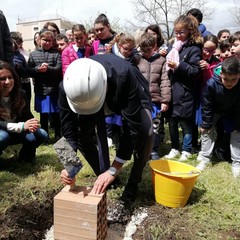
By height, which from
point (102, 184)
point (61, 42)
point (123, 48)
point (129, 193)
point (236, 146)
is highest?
point (123, 48)

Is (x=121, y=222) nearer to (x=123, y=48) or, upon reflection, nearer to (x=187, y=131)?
(x=187, y=131)

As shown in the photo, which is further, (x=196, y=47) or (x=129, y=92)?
(x=196, y=47)

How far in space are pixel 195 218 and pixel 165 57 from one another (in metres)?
2.30

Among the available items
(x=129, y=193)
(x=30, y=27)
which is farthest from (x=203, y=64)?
(x=30, y=27)

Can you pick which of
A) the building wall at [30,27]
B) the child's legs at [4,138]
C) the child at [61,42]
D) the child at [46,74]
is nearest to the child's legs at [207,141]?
the child at [46,74]

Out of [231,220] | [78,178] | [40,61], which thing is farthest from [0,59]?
[231,220]

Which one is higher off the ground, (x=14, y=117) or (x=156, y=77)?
(x=156, y=77)

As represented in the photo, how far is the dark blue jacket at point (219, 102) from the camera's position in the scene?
3.47m

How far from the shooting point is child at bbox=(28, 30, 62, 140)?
4.48 m

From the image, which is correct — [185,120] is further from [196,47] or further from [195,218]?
[195,218]

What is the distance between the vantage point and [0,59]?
3.64m

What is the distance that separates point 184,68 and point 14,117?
207cm

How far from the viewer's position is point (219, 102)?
3.54 m

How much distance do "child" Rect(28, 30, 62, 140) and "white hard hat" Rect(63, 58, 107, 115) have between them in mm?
2719
